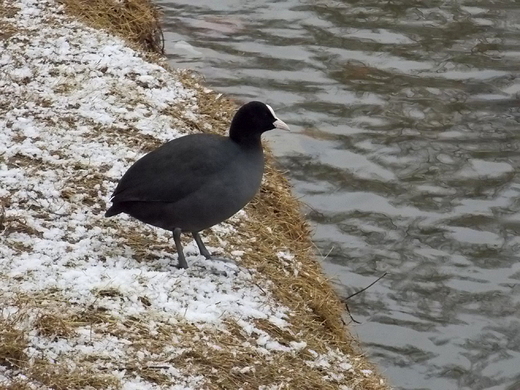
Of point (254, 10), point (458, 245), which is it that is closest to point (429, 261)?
point (458, 245)

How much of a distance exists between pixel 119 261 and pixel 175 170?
20.3 inches

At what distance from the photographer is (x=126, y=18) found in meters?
7.90

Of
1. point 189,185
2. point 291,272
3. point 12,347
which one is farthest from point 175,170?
point 12,347

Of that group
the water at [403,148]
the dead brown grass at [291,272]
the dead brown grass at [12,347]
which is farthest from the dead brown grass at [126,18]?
the dead brown grass at [12,347]

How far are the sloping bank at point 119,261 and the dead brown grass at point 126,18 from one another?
42 cm

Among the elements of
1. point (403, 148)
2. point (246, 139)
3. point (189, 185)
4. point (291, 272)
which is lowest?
point (403, 148)

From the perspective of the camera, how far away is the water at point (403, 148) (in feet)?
20.1

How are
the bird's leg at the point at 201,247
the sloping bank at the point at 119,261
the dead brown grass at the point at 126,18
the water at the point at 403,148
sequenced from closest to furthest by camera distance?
1. the sloping bank at the point at 119,261
2. the bird's leg at the point at 201,247
3. the water at the point at 403,148
4. the dead brown grass at the point at 126,18

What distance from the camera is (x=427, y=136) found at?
813cm

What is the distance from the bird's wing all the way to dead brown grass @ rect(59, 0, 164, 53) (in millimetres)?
2869

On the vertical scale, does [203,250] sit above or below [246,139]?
below

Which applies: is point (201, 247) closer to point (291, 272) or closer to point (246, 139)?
point (246, 139)

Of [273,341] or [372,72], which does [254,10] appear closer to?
[372,72]

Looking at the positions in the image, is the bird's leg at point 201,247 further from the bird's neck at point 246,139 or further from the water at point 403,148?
the water at point 403,148
